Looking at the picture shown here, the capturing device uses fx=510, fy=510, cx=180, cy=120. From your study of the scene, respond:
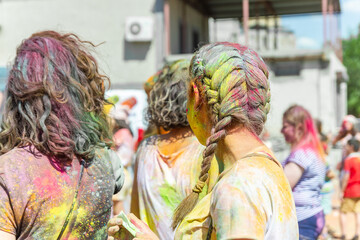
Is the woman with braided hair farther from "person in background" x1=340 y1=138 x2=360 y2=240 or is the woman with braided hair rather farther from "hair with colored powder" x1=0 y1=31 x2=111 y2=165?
"person in background" x1=340 y1=138 x2=360 y2=240

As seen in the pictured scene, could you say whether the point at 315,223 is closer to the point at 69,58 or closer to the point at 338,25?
the point at 69,58

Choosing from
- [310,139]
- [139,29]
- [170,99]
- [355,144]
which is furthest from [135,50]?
[170,99]

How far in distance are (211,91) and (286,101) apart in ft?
38.9

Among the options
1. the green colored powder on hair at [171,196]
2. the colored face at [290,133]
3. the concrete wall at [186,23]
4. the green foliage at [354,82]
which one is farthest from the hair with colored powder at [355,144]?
the green foliage at [354,82]

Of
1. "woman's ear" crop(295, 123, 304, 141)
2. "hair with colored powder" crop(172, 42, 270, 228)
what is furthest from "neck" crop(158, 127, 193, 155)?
"woman's ear" crop(295, 123, 304, 141)

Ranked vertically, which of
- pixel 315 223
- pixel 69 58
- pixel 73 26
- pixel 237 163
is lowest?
pixel 315 223

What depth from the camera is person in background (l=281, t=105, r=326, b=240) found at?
164 inches

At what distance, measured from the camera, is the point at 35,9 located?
14.8 meters

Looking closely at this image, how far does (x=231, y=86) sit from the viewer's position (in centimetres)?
154

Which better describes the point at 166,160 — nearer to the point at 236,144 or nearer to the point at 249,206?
the point at 236,144

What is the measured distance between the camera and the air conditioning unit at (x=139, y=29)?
14.0 m

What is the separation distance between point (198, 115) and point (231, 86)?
0.18 m

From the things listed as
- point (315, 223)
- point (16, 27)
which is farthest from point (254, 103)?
point (16, 27)

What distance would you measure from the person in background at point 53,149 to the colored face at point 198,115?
1.71 feet
